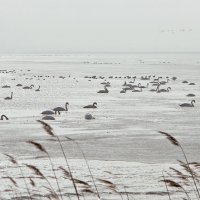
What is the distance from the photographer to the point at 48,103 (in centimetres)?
3956

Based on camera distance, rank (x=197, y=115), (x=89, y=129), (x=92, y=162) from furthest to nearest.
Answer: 1. (x=197, y=115)
2. (x=89, y=129)
3. (x=92, y=162)

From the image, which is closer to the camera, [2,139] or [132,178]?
[132,178]

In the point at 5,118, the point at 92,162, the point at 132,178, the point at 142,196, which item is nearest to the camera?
the point at 142,196

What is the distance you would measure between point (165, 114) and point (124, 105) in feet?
21.5

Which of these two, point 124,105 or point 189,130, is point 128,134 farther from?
point 124,105

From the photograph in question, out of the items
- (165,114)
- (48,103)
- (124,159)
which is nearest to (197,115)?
(165,114)

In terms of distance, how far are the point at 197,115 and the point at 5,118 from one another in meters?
10.7

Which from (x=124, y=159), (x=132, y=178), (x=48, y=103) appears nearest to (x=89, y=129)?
(x=124, y=159)

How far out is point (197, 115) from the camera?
3116 centimetres

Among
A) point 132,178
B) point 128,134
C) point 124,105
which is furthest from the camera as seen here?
point 124,105

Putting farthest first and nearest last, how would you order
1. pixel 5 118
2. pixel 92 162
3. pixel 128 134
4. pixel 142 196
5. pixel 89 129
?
pixel 5 118 < pixel 89 129 < pixel 128 134 < pixel 92 162 < pixel 142 196

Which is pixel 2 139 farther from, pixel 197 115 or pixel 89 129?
pixel 197 115

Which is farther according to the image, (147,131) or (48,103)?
(48,103)

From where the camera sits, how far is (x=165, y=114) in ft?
102
